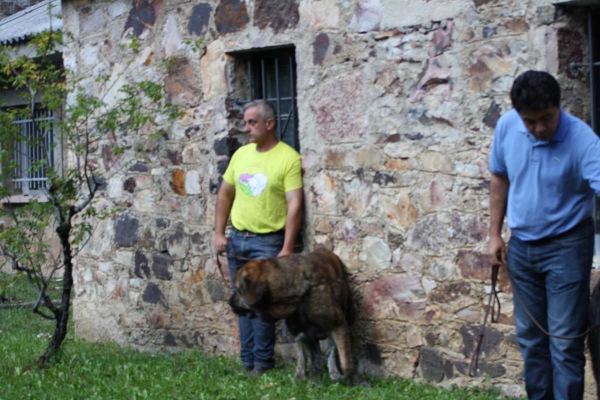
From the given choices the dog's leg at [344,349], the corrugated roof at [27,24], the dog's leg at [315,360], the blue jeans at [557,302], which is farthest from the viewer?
the corrugated roof at [27,24]

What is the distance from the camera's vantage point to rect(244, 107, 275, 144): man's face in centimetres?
715

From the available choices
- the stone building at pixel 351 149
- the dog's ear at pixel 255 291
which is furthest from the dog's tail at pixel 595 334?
the dog's ear at pixel 255 291

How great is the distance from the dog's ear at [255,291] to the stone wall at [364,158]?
0.92 metres

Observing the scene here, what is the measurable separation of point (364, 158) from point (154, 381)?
219cm

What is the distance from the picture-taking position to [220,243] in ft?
24.9

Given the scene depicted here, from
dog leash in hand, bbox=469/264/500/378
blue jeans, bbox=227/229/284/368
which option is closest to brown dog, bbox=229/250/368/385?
blue jeans, bbox=227/229/284/368

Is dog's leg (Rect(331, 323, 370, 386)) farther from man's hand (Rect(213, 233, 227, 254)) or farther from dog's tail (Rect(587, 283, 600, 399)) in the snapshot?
dog's tail (Rect(587, 283, 600, 399))

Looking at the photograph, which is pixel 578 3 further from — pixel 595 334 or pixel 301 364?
pixel 301 364

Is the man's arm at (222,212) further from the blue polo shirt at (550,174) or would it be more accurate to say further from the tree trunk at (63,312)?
the blue polo shirt at (550,174)

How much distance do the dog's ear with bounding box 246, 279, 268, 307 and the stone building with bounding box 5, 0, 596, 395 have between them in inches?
36.1

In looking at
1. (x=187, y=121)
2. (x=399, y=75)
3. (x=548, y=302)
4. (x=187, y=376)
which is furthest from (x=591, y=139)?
(x=187, y=121)

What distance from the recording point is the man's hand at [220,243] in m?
7.57

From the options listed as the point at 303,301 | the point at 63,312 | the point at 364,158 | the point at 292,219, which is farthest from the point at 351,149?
the point at 63,312

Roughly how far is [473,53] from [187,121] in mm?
2926
